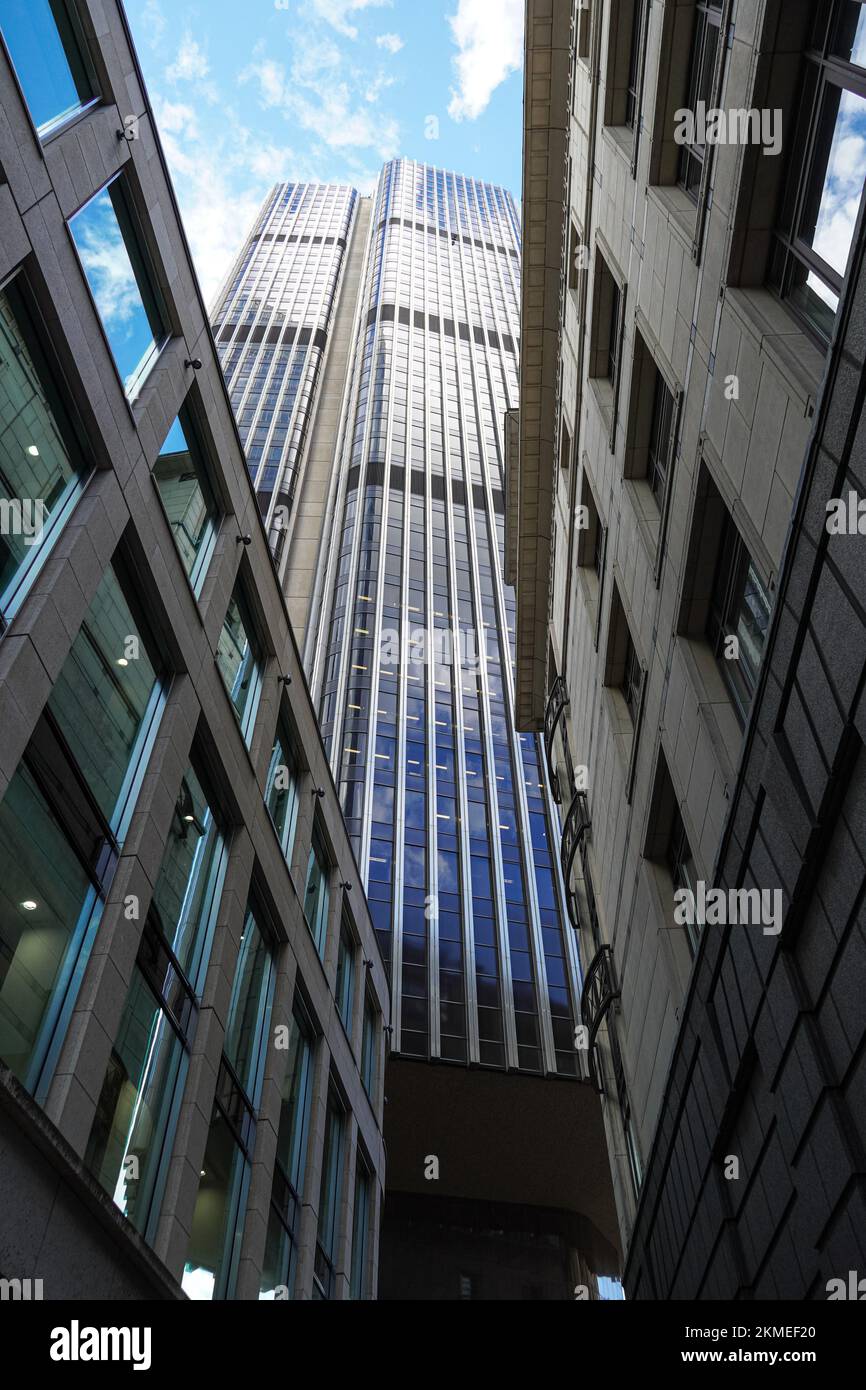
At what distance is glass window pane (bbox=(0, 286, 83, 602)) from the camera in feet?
36.1

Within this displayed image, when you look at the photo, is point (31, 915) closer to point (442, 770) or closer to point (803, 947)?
point (803, 947)

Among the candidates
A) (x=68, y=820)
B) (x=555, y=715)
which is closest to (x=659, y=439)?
(x=68, y=820)

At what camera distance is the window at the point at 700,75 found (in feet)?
46.4

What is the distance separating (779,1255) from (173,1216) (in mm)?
7169

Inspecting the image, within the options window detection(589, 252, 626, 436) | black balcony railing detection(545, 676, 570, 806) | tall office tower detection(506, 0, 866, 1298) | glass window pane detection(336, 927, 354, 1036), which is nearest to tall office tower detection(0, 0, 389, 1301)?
glass window pane detection(336, 927, 354, 1036)

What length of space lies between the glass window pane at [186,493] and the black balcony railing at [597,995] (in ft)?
37.1

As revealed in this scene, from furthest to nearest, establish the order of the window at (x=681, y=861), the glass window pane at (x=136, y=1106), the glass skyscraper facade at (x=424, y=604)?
the glass skyscraper facade at (x=424, y=604)
the window at (x=681, y=861)
the glass window pane at (x=136, y=1106)

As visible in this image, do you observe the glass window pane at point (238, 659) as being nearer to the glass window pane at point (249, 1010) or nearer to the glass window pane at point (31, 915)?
the glass window pane at point (249, 1010)

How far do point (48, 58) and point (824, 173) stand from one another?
9.42 metres

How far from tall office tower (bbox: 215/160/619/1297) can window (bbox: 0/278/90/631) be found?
22.5 meters

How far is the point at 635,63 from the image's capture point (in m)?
18.8

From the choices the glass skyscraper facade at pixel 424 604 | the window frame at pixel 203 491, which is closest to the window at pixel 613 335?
the window frame at pixel 203 491
